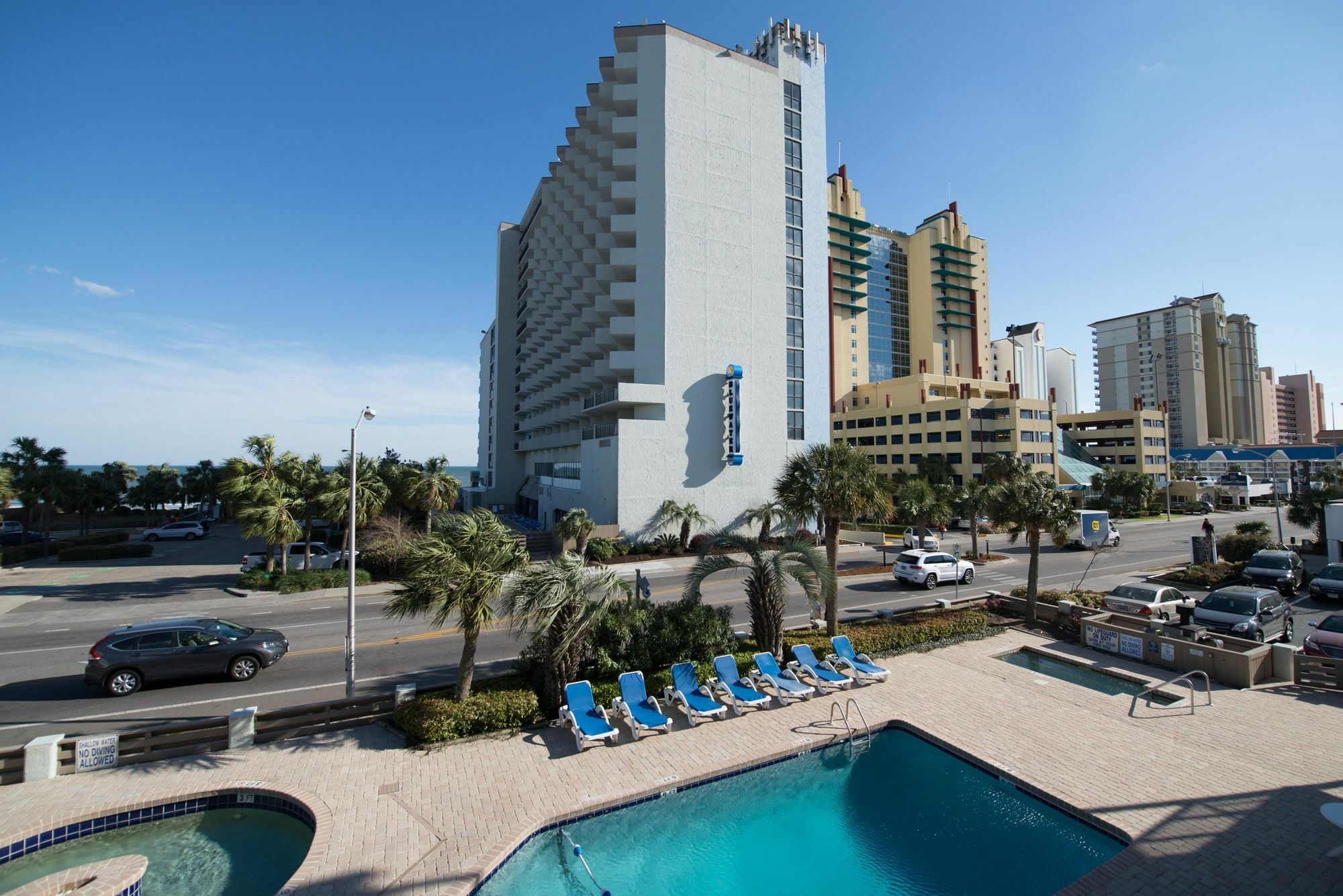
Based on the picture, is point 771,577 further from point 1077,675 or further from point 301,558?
point 301,558

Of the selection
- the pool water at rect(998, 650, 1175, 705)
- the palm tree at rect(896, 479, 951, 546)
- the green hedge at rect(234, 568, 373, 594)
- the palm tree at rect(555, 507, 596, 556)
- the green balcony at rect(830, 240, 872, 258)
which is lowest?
the pool water at rect(998, 650, 1175, 705)

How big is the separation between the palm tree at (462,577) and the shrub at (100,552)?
3725cm

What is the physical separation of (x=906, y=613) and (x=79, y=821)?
2067cm

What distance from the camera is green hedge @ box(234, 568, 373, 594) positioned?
1029 inches

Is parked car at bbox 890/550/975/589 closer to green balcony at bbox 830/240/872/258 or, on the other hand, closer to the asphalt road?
the asphalt road

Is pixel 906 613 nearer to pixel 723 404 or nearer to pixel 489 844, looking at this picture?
pixel 489 844

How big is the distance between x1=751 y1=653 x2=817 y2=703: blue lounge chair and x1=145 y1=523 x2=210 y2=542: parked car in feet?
165

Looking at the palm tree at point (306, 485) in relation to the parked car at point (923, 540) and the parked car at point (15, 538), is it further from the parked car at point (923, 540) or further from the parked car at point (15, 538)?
the parked car at point (923, 540)

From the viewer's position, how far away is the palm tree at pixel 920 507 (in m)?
36.1

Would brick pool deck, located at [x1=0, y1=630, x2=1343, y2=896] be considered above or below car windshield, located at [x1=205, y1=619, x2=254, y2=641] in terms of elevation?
below

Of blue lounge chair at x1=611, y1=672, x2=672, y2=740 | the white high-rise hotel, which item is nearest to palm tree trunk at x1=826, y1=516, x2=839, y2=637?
Result: blue lounge chair at x1=611, y1=672, x2=672, y2=740

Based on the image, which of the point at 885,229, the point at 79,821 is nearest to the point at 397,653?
the point at 79,821

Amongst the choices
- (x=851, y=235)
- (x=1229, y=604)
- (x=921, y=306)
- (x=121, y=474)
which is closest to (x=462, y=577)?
(x=1229, y=604)

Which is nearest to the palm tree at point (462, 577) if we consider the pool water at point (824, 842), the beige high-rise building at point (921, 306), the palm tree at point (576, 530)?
the pool water at point (824, 842)
